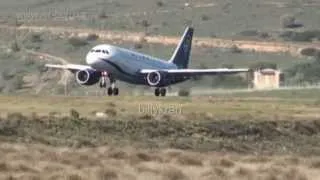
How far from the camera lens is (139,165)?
121 ft

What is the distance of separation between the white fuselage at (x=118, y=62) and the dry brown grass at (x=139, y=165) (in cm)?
3380

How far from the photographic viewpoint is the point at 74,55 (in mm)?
143625

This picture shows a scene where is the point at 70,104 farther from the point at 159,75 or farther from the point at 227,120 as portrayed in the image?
the point at 159,75

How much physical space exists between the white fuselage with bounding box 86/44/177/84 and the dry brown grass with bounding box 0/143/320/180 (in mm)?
33799

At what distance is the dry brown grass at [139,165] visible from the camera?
109ft

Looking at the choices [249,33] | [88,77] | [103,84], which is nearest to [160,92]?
[103,84]

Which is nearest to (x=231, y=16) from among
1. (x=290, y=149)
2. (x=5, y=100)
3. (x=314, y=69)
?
(x=314, y=69)

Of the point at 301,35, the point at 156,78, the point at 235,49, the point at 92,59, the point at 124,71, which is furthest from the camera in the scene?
the point at 301,35

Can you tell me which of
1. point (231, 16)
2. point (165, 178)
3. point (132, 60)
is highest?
point (231, 16)

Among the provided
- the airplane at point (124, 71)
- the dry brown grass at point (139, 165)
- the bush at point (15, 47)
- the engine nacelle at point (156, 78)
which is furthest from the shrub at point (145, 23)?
the dry brown grass at point (139, 165)

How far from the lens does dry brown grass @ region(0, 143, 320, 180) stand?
33219mm

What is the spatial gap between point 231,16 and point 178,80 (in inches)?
3828

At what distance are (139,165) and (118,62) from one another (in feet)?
135

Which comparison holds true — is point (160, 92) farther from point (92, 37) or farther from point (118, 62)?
point (92, 37)
